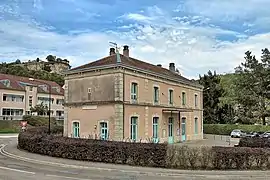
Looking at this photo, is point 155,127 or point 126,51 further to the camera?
point 126,51

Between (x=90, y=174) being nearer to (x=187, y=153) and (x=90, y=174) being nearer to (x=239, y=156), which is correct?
(x=187, y=153)

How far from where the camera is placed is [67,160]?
64.2 ft

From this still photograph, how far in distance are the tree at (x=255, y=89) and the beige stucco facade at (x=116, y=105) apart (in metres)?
28.0

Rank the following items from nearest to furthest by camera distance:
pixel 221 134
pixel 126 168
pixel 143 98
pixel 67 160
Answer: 1. pixel 126 168
2. pixel 67 160
3. pixel 143 98
4. pixel 221 134

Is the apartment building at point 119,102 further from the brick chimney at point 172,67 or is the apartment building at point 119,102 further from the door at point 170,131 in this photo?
the brick chimney at point 172,67

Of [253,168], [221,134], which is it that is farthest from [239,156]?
[221,134]

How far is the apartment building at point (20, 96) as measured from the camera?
62.3m

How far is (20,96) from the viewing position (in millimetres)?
65875

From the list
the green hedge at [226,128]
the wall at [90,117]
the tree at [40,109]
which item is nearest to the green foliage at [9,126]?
the tree at [40,109]

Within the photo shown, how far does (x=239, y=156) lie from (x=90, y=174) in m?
7.36

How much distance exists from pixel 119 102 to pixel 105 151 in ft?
33.2

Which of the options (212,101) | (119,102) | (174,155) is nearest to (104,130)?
(119,102)

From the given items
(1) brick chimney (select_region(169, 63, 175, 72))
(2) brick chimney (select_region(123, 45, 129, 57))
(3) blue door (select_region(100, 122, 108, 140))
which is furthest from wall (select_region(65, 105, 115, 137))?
(1) brick chimney (select_region(169, 63, 175, 72))

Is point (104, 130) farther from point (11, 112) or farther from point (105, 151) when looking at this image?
point (11, 112)
